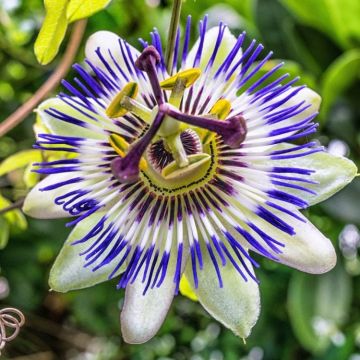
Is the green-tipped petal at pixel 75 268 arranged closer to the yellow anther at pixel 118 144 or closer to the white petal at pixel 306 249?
the yellow anther at pixel 118 144

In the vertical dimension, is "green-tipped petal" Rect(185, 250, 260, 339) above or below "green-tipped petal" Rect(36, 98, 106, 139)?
below

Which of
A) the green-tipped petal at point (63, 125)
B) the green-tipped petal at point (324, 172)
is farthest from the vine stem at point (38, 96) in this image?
the green-tipped petal at point (324, 172)

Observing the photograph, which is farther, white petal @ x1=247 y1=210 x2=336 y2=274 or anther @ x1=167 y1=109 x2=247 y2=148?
white petal @ x1=247 y1=210 x2=336 y2=274

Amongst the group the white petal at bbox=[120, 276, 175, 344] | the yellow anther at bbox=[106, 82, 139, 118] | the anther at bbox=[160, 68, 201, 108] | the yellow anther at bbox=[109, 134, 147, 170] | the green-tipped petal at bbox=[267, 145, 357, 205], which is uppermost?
the yellow anther at bbox=[106, 82, 139, 118]

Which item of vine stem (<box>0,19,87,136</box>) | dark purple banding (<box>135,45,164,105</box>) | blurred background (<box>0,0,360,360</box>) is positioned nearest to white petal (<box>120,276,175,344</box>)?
dark purple banding (<box>135,45,164,105</box>)

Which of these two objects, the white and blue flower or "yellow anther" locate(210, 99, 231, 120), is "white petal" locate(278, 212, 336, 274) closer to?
the white and blue flower

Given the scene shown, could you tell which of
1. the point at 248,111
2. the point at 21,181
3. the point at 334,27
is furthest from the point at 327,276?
the point at 248,111

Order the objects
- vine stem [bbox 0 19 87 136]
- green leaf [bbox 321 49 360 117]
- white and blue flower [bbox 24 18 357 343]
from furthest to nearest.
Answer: green leaf [bbox 321 49 360 117]
vine stem [bbox 0 19 87 136]
white and blue flower [bbox 24 18 357 343]
